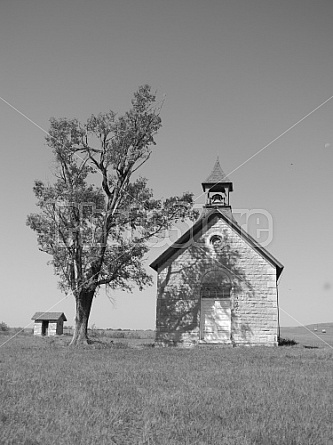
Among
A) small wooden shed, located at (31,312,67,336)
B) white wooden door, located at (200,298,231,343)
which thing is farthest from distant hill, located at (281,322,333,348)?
small wooden shed, located at (31,312,67,336)

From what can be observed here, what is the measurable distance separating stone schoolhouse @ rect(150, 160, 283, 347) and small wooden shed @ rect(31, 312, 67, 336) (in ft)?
98.2

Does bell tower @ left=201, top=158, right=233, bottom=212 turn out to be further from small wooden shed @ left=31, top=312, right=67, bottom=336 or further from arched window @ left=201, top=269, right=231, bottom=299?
small wooden shed @ left=31, top=312, right=67, bottom=336

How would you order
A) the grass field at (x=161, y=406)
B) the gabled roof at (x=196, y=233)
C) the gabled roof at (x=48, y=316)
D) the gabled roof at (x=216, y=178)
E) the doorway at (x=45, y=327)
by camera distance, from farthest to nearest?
the doorway at (x=45, y=327), the gabled roof at (x=48, y=316), the gabled roof at (x=216, y=178), the gabled roof at (x=196, y=233), the grass field at (x=161, y=406)

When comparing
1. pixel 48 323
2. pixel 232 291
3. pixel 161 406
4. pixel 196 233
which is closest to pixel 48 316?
pixel 48 323

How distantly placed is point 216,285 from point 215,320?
6.79 ft

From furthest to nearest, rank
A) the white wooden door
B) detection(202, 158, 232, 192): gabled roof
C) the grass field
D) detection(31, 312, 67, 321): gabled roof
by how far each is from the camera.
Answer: detection(31, 312, 67, 321): gabled roof, detection(202, 158, 232, 192): gabled roof, the white wooden door, the grass field

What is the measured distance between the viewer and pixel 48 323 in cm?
5247

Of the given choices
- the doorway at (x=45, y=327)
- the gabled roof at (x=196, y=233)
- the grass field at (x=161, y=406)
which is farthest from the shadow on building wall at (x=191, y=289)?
the doorway at (x=45, y=327)

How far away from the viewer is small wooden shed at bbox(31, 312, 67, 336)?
51344 millimetres

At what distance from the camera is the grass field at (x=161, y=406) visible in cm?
610

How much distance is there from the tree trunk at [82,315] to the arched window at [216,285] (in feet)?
22.2

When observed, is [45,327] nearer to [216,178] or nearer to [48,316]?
[48,316]

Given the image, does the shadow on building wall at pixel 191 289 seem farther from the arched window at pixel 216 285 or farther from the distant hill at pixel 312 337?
the distant hill at pixel 312 337

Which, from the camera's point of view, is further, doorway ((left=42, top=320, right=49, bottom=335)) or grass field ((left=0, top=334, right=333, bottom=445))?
doorway ((left=42, top=320, right=49, bottom=335))
